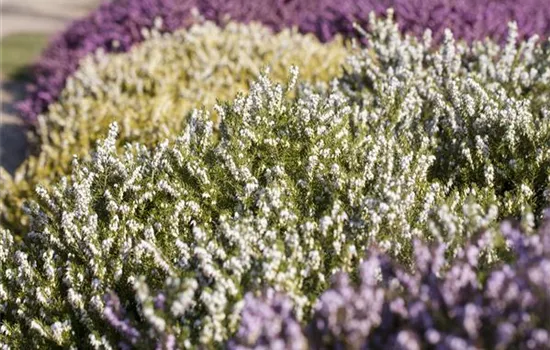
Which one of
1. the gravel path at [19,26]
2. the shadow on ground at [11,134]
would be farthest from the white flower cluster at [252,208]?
the gravel path at [19,26]

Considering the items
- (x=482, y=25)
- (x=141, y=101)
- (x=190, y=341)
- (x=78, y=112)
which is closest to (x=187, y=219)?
(x=190, y=341)

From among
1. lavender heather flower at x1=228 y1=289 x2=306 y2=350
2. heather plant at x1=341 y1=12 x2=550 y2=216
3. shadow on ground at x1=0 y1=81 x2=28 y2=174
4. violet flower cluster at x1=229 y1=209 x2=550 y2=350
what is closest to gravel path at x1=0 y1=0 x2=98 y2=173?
shadow on ground at x1=0 y1=81 x2=28 y2=174

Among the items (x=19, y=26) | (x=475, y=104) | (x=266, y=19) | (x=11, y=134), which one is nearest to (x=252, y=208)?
(x=475, y=104)

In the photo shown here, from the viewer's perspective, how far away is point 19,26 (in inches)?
615

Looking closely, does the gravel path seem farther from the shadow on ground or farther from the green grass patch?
the green grass patch

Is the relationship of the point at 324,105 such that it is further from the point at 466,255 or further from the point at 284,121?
the point at 466,255

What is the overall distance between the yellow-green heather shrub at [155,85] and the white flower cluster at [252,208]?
5.08 feet

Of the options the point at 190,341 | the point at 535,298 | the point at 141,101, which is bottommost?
the point at 535,298

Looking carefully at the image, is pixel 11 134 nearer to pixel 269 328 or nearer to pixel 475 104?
pixel 475 104

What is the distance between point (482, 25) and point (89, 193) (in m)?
5.68

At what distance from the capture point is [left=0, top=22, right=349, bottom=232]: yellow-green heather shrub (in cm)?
641

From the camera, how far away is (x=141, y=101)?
706cm

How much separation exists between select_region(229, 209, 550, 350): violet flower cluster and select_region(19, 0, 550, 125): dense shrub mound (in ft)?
18.7

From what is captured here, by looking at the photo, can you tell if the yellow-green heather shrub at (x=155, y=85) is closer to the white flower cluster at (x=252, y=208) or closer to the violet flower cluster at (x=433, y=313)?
the white flower cluster at (x=252, y=208)
